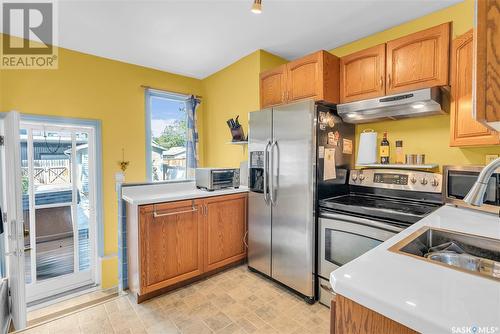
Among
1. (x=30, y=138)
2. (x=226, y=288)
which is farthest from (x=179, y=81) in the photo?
(x=226, y=288)

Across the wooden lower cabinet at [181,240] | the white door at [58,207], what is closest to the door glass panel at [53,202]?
the white door at [58,207]

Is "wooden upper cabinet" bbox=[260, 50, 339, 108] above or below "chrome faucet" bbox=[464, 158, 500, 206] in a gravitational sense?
above

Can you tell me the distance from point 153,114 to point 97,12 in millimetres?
1563

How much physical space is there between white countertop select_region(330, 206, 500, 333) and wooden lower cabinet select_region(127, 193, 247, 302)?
1864 mm

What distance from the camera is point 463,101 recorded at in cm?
175

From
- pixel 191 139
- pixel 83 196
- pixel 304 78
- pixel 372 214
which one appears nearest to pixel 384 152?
pixel 372 214

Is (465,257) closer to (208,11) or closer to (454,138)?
(454,138)

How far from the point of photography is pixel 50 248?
9.88ft

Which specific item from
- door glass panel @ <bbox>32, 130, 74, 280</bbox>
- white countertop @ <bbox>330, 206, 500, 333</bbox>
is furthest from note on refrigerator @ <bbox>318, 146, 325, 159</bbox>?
door glass panel @ <bbox>32, 130, 74, 280</bbox>

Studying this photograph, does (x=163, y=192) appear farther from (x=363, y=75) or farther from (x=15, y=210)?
(x=363, y=75)

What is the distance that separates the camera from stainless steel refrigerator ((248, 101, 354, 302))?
216 cm

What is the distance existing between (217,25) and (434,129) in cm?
229

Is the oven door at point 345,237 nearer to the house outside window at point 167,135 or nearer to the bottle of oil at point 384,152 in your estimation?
the bottle of oil at point 384,152

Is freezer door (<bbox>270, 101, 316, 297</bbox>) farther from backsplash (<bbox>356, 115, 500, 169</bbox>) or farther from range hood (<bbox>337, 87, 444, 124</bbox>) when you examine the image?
backsplash (<bbox>356, 115, 500, 169</bbox>)
